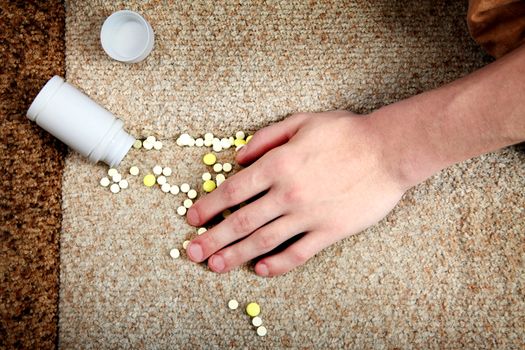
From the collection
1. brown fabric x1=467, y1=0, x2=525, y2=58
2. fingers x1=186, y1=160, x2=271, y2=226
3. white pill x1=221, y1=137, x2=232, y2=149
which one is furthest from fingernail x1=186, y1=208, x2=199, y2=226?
brown fabric x1=467, y1=0, x2=525, y2=58

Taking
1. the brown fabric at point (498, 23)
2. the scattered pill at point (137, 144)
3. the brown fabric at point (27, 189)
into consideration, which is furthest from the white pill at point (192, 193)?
the brown fabric at point (498, 23)

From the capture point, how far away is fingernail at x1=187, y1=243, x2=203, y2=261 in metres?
0.83

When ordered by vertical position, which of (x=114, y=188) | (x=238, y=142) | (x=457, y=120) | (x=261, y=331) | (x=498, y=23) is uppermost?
(x=498, y=23)

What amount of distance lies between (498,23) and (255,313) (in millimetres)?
594

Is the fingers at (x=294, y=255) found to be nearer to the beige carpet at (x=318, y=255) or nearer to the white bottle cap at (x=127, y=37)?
the beige carpet at (x=318, y=255)

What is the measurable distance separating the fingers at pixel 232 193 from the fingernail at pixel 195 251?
4cm

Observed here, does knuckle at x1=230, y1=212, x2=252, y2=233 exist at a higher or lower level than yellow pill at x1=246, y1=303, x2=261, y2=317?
higher

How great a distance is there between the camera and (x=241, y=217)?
798 millimetres

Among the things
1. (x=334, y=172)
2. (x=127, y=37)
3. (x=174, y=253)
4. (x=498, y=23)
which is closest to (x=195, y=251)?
(x=174, y=253)

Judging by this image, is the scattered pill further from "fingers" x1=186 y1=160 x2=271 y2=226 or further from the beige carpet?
"fingers" x1=186 y1=160 x2=271 y2=226

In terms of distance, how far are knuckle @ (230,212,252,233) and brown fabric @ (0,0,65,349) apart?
31 cm

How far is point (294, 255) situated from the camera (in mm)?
803

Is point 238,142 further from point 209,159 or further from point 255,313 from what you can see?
point 255,313

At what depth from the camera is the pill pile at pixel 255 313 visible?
831mm
